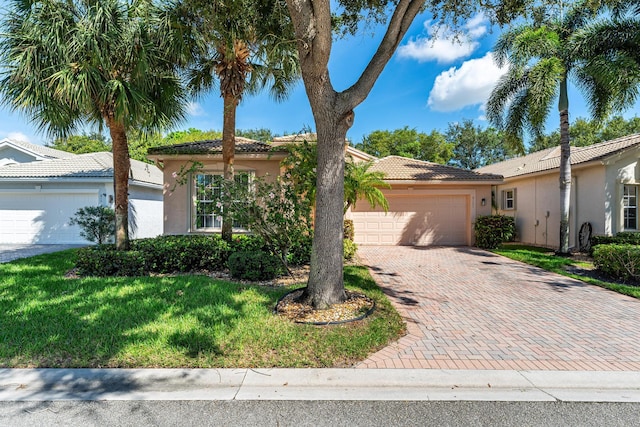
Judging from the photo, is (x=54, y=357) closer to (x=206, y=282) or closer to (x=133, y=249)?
(x=206, y=282)

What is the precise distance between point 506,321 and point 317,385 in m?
3.53

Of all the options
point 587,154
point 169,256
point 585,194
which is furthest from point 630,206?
point 169,256

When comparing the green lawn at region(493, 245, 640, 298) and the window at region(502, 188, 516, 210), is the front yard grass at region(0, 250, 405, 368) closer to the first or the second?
the green lawn at region(493, 245, 640, 298)

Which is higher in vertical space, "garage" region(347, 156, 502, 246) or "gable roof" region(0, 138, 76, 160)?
"gable roof" region(0, 138, 76, 160)

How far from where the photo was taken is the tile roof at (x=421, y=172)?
46.0 feet

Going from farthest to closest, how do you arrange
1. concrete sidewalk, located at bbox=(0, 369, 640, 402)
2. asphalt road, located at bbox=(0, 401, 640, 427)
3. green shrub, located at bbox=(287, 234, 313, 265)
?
green shrub, located at bbox=(287, 234, 313, 265)
concrete sidewalk, located at bbox=(0, 369, 640, 402)
asphalt road, located at bbox=(0, 401, 640, 427)

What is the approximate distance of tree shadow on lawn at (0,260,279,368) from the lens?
3.87 meters

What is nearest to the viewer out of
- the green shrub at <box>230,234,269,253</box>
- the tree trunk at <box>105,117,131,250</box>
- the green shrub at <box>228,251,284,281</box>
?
the green shrub at <box>228,251,284,281</box>

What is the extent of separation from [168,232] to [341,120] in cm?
834

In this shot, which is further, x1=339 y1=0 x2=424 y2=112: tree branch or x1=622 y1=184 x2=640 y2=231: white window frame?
x1=622 y1=184 x2=640 y2=231: white window frame

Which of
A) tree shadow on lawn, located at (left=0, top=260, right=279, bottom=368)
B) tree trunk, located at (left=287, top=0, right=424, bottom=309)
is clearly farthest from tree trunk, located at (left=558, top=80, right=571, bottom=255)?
tree shadow on lawn, located at (left=0, top=260, right=279, bottom=368)

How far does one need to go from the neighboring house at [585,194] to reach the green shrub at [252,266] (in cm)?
1224

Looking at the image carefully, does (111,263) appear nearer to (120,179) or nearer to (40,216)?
(120,179)

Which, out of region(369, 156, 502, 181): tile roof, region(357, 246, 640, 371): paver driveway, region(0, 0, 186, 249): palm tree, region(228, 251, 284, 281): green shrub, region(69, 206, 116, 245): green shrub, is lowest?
region(357, 246, 640, 371): paver driveway
